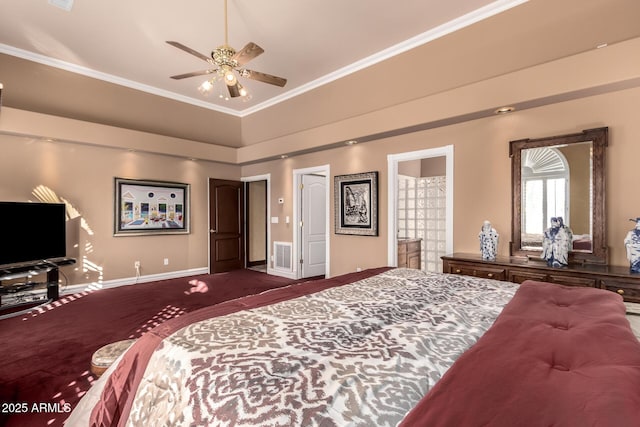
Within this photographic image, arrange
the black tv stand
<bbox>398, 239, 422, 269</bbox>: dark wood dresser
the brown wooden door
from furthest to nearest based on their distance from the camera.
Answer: the brown wooden door → <bbox>398, 239, 422, 269</bbox>: dark wood dresser → the black tv stand

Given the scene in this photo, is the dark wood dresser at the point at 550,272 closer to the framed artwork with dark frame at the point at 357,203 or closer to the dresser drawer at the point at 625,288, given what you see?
the dresser drawer at the point at 625,288

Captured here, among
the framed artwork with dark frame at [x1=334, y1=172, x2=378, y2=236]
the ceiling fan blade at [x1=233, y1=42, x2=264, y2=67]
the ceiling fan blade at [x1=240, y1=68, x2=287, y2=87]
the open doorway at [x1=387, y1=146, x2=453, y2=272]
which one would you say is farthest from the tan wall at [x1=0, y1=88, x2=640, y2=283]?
the ceiling fan blade at [x1=233, y1=42, x2=264, y2=67]

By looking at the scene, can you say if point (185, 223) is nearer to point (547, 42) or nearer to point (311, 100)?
point (311, 100)

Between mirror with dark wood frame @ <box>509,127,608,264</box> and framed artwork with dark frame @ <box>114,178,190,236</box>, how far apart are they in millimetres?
5647

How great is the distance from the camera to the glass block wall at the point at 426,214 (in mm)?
5770

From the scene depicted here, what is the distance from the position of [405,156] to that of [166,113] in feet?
14.9

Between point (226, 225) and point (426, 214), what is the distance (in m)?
4.22

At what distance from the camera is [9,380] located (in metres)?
2.33

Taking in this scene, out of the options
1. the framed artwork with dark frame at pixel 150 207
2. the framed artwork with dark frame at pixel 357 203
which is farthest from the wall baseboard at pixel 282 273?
the framed artwork with dark frame at pixel 150 207

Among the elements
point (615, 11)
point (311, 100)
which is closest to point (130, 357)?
point (615, 11)

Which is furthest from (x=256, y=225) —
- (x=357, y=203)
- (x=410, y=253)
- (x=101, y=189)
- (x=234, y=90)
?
(x=234, y=90)

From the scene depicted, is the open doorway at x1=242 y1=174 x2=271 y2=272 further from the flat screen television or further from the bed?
the bed

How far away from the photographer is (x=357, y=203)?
16.5 feet

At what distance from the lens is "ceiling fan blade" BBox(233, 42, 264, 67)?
2809mm
